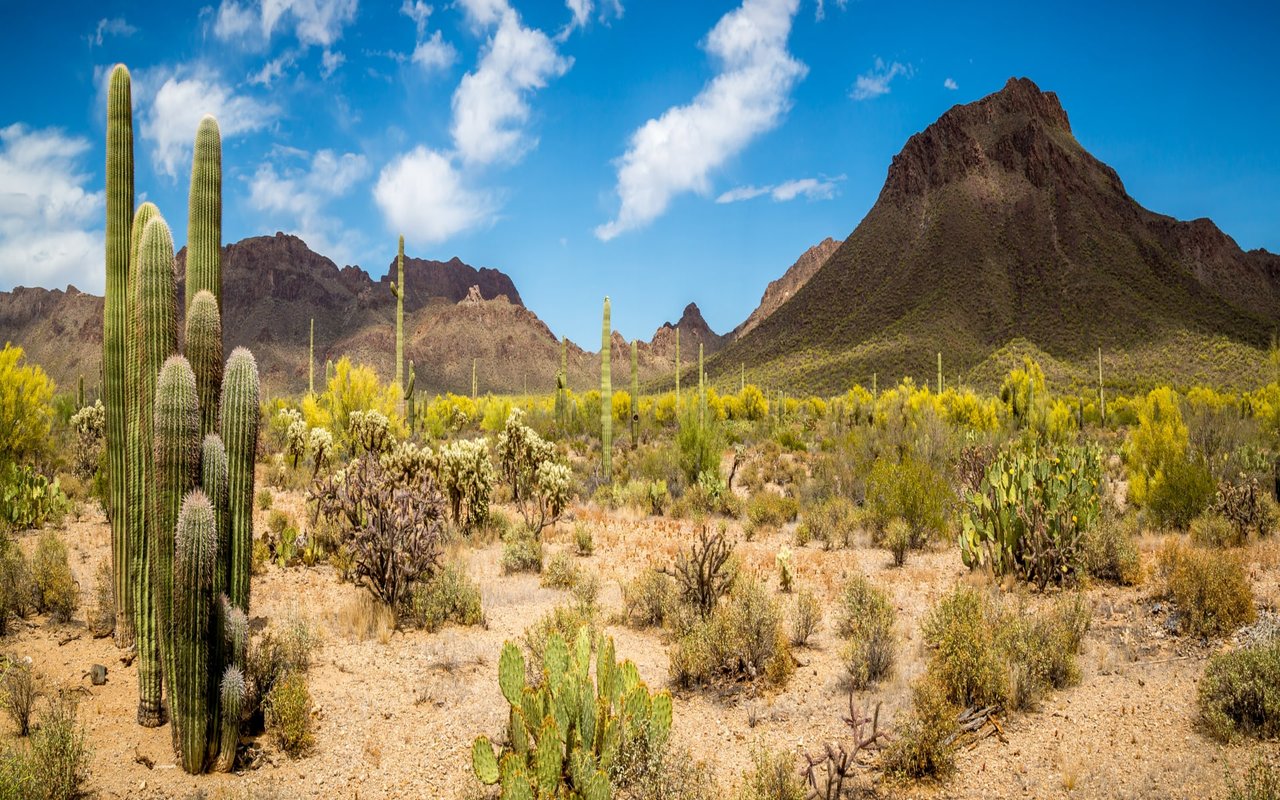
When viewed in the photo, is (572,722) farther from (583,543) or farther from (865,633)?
(583,543)

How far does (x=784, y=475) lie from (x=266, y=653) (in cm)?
1342

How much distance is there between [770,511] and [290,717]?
8.79m

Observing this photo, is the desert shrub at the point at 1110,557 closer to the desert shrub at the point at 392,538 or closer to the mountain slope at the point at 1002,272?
the desert shrub at the point at 392,538

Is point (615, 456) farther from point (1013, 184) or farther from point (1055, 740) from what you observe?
point (1013, 184)

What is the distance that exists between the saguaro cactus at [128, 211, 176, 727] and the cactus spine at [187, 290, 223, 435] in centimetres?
23

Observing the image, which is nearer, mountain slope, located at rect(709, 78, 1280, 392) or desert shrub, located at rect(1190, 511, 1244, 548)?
desert shrub, located at rect(1190, 511, 1244, 548)

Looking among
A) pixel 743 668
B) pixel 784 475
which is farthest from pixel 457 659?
pixel 784 475

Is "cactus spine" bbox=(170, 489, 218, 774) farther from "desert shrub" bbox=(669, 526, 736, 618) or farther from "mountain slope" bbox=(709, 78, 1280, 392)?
"mountain slope" bbox=(709, 78, 1280, 392)

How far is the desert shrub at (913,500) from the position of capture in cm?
1017

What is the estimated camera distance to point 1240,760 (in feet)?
13.0

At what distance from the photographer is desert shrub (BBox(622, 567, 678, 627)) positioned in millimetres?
6945

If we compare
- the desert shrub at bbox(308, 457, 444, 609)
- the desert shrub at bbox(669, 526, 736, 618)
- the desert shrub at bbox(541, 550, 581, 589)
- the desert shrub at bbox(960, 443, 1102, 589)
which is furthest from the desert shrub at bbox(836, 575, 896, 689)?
the desert shrub at bbox(308, 457, 444, 609)

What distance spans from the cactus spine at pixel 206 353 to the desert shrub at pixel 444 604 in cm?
306

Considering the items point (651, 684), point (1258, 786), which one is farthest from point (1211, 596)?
point (651, 684)
